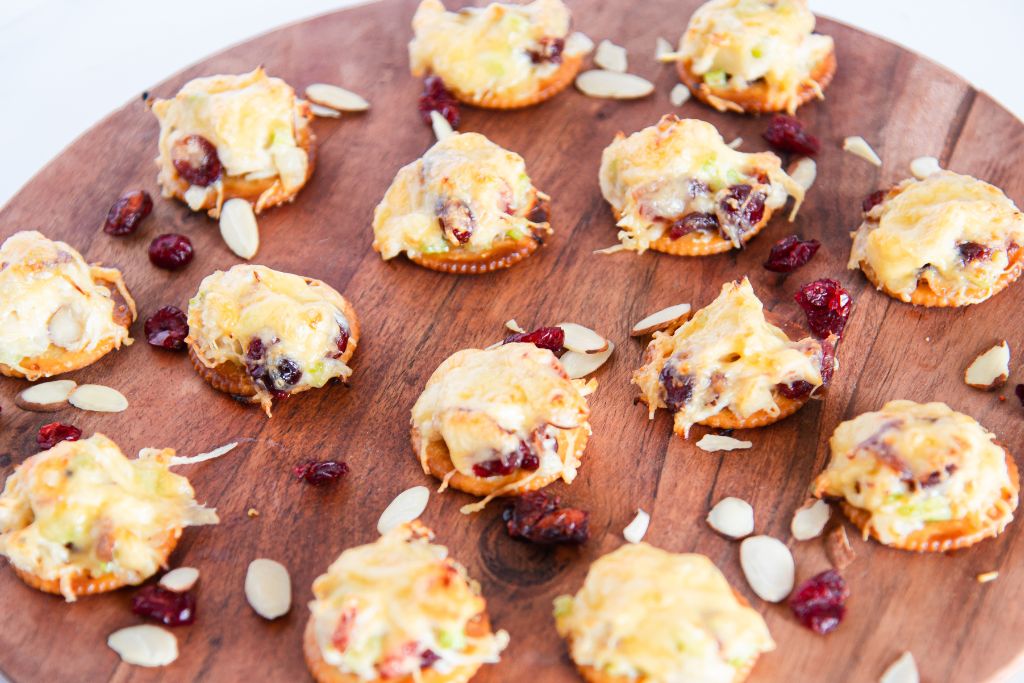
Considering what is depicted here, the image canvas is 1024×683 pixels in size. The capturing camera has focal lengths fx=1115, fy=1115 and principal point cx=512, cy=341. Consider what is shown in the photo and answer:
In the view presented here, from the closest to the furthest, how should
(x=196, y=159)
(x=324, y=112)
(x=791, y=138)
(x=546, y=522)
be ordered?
(x=546, y=522)
(x=196, y=159)
(x=791, y=138)
(x=324, y=112)

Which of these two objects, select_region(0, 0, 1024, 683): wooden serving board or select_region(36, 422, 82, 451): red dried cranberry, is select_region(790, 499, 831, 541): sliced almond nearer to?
select_region(0, 0, 1024, 683): wooden serving board

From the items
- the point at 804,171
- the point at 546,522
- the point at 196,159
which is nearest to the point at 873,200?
the point at 804,171

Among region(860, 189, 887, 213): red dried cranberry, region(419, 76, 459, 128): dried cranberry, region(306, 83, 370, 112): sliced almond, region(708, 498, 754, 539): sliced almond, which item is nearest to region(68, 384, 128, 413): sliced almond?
region(306, 83, 370, 112): sliced almond

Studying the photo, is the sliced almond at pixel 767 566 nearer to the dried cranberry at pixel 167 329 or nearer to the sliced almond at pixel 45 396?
the dried cranberry at pixel 167 329

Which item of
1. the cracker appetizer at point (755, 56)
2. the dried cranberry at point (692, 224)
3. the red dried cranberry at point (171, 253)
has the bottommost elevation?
the red dried cranberry at point (171, 253)

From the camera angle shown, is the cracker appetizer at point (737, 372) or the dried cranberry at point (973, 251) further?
the dried cranberry at point (973, 251)

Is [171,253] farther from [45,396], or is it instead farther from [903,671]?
[903,671]

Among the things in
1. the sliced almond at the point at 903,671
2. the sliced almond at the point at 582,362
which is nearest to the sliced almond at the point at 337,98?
the sliced almond at the point at 582,362
